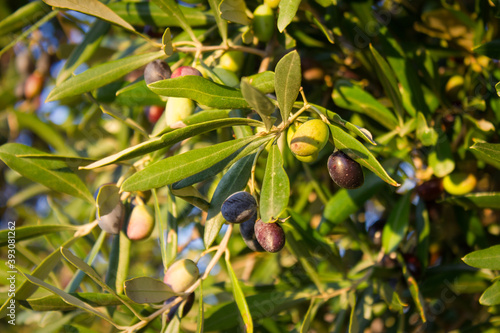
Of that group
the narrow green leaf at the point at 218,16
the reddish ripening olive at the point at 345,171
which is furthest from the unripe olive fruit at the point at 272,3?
the reddish ripening olive at the point at 345,171

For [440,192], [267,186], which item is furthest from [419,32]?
[267,186]

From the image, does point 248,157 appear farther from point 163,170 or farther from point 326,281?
point 326,281

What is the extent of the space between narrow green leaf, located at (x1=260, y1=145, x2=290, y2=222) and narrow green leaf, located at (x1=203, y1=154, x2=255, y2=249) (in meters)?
0.08

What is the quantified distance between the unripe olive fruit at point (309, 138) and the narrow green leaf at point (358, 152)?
28mm

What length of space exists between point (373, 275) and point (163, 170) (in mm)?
707

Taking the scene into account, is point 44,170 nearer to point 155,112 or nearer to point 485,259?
point 155,112

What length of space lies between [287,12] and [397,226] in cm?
61

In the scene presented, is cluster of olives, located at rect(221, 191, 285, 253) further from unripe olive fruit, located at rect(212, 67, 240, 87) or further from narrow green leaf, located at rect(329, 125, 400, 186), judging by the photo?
unripe olive fruit, located at rect(212, 67, 240, 87)

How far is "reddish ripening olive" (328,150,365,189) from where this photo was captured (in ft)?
2.42

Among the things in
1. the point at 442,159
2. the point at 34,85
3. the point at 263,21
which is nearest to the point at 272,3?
the point at 263,21

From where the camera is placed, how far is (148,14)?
116 cm

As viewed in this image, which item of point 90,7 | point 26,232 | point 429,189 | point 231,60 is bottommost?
point 429,189

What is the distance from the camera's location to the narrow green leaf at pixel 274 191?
2.35ft

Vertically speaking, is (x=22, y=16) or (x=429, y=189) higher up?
(x=22, y=16)
